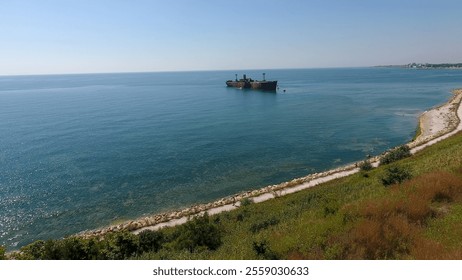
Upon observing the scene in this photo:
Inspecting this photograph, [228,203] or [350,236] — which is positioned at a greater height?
[350,236]

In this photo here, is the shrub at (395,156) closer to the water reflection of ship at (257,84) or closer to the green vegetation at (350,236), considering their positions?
the green vegetation at (350,236)

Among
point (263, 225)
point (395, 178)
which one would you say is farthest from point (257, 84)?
point (263, 225)

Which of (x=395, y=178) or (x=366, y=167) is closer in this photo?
(x=395, y=178)

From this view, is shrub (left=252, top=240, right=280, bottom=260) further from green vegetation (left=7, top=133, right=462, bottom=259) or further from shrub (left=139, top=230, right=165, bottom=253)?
shrub (left=139, top=230, right=165, bottom=253)

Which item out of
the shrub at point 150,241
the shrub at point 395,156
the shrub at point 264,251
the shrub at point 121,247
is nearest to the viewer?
the shrub at point 264,251

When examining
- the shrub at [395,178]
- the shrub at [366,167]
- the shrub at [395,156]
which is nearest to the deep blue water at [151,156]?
the shrub at [366,167]

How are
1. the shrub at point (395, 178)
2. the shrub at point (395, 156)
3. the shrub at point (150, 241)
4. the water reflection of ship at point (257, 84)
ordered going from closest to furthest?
the shrub at point (150, 241)
the shrub at point (395, 178)
the shrub at point (395, 156)
the water reflection of ship at point (257, 84)

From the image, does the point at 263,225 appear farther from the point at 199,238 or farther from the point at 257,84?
the point at 257,84

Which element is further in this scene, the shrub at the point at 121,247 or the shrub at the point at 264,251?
the shrub at the point at 121,247

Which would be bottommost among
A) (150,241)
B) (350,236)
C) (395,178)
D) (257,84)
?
(150,241)

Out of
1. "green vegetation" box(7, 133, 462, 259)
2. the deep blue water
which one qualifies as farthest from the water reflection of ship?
"green vegetation" box(7, 133, 462, 259)

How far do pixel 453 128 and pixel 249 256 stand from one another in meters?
59.5

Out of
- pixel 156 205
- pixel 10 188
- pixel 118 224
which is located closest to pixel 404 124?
pixel 156 205

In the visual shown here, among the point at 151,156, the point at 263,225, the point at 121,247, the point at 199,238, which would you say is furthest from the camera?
the point at 151,156
